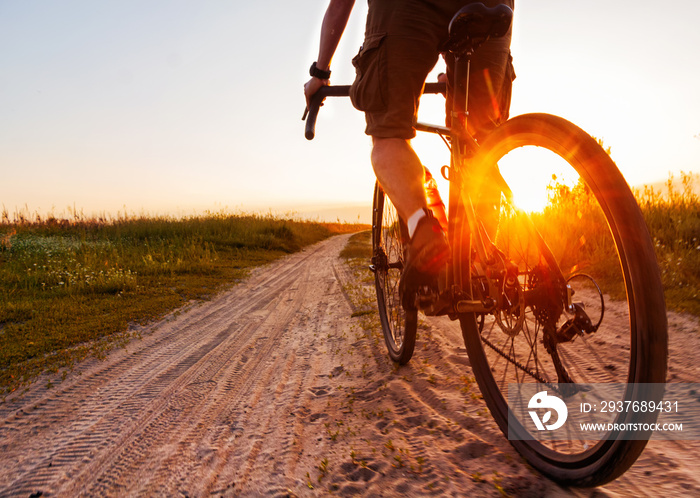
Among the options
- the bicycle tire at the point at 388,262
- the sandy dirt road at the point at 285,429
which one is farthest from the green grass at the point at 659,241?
the bicycle tire at the point at 388,262

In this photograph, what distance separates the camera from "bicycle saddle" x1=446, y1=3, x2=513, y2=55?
127 centimetres

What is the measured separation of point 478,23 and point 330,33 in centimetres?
72

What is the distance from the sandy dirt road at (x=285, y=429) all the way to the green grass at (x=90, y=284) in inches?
23.9

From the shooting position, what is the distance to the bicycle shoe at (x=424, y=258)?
55.7 inches

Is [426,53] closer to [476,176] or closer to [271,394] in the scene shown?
[476,176]

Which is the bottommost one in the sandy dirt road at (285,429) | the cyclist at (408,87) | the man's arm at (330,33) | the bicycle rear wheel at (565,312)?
the sandy dirt road at (285,429)

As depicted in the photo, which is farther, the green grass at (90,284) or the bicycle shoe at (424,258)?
the green grass at (90,284)

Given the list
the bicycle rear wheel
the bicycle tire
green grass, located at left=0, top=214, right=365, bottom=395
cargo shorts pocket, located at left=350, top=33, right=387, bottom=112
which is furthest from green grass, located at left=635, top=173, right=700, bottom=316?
green grass, located at left=0, top=214, right=365, bottom=395

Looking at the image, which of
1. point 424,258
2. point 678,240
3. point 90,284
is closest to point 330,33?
point 424,258

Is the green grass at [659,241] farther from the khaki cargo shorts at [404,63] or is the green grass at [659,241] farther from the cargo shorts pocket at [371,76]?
the cargo shorts pocket at [371,76]

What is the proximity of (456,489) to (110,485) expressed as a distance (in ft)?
3.95

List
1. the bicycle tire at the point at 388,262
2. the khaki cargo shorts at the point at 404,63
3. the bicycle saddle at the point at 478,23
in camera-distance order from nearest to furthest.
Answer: the bicycle saddle at the point at 478,23
the khaki cargo shorts at the point at 404,63
the bicycle tire at the point at 388,262

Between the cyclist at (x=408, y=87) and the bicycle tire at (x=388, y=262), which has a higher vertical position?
the cyclist at (x=408, y=87)

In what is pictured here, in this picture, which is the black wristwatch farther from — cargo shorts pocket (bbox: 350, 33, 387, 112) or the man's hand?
cargo shorts pocket (bbox: 350, 33, 387, 112)
